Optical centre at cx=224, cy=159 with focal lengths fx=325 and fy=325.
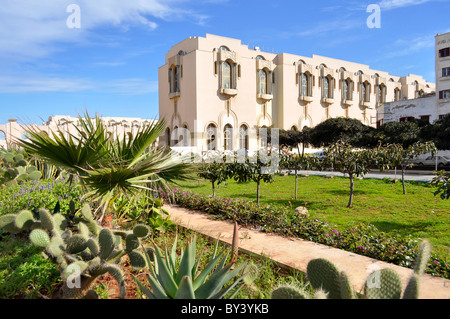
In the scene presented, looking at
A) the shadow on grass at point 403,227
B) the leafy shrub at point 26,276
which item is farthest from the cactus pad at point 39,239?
the shadow on grass at point 403,227

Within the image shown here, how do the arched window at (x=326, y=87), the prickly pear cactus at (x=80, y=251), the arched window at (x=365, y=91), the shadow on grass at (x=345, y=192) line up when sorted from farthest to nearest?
the arched window at (x=365, y=91) < the arched window at (x=326, y=87) < the shadow on grass at (x=345, y=192) < the prickly pear cactus at (x=80, y=251)

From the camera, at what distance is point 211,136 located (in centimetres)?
3070

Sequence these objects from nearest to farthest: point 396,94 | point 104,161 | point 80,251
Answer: point 80,251 < point 104,161 < point 396,94

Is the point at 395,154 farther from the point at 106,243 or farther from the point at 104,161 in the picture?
the point at 106,243

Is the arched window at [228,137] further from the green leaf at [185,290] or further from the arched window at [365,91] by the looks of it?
the green leaf at [185,290]

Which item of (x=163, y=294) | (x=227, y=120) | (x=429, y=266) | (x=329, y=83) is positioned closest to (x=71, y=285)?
(x=163, y=294)

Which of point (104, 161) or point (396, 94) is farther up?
point (396, 94)

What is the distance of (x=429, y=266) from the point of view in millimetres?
3264

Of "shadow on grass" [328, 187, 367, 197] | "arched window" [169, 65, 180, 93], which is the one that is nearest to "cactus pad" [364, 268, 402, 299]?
"shadow on grass" [328, 187, 367, 197]

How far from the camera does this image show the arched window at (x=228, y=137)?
31.8 metres

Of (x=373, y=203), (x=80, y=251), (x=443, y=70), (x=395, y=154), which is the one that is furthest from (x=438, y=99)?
(x=80, y=251)

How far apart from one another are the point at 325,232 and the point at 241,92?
28.9m

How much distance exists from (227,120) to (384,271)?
30.3 meters

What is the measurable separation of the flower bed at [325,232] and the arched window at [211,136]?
24.0 m
